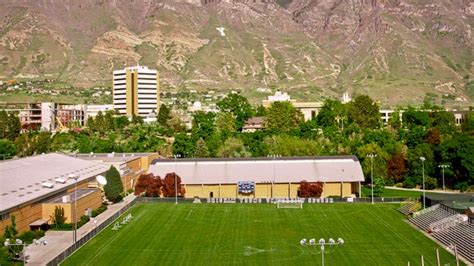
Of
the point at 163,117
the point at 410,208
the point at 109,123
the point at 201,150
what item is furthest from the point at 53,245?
the point at 163,117

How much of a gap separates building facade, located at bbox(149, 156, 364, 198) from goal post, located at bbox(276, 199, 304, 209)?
5.59 metres

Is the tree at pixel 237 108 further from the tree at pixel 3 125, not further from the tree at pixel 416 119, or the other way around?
the tree at pixel 3 125

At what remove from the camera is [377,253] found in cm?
5419

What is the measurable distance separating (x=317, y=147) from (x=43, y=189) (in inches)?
2322

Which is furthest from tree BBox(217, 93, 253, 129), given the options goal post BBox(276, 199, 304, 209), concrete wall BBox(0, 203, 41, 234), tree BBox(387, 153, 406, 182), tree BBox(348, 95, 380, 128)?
concrete wall BBox(0, 203, 41, 234)

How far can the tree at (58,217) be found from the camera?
6500 centimetres

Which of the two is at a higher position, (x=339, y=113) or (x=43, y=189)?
(x=339, y=113)

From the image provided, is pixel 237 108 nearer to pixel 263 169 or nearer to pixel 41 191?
pixel 263 169

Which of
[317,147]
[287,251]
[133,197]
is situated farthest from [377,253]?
[317,147]

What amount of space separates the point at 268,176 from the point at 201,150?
33.4m

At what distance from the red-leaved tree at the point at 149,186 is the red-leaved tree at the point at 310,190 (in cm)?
1988

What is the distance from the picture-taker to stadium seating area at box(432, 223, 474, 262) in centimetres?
5258

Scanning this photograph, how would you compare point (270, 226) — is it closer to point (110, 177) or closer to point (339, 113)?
point (110, 177)

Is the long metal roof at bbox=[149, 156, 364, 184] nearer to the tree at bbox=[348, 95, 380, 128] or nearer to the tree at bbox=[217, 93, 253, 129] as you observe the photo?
the tree at bbox=[348, 95, 380, 128]
